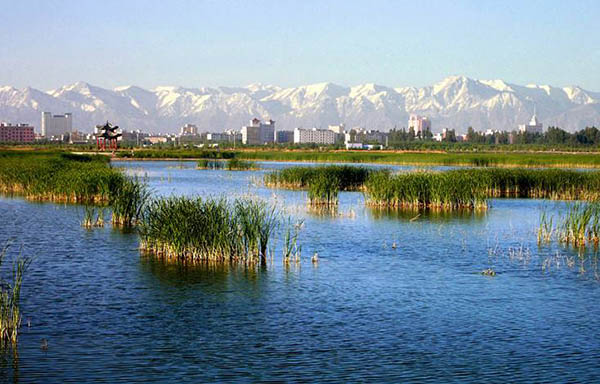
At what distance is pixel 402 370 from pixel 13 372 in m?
6.04

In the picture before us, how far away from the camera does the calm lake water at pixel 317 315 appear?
1234 cm

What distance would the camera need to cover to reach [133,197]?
30.0m

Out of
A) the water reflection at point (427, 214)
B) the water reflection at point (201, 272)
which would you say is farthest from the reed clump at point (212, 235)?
the water reflection at point (427, 214)

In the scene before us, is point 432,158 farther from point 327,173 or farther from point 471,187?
point 471,187

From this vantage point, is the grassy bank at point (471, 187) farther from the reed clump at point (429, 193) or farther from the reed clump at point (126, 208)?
the reed clump at point (126, 208)

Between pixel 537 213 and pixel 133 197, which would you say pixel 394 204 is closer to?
pixel 537 213

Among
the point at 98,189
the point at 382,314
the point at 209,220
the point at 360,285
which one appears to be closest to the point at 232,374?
the point at 382,314

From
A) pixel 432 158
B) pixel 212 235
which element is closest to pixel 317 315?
pixel 212 235

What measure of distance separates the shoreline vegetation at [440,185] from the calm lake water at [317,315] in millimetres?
10424

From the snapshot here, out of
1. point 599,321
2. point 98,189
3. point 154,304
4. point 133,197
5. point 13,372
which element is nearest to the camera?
point 13,372

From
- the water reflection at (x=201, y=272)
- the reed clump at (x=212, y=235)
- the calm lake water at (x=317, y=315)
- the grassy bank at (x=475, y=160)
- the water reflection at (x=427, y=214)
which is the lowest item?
the calm lake water at (x=317, y=315)

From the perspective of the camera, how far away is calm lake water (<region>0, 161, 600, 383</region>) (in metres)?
12.3

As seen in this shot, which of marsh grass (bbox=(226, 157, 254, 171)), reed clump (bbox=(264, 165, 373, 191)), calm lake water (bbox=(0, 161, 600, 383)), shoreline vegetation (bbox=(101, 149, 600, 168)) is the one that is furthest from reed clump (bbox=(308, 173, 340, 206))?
marsh grass (bbox=(226, 157, 254, 171))

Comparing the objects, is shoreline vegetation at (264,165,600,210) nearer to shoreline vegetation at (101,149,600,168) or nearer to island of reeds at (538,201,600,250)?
island of reeds at (538,201,600,250)
